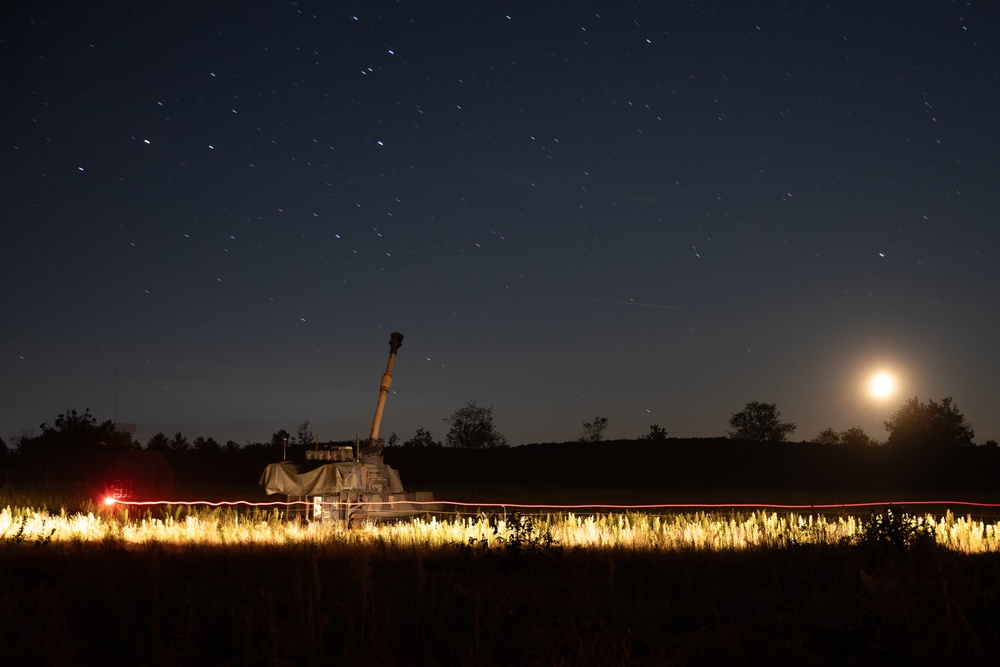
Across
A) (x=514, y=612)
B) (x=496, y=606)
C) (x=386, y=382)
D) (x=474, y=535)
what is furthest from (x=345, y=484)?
(x=496, y=606)

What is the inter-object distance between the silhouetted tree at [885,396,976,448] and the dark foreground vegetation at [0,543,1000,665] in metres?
81.4

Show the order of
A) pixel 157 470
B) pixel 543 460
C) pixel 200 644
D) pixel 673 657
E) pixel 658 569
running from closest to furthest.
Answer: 1. pixel 673 657
2. pixel 200 644
3. pixel 658 569
4. pixel 157 470
5. pixel 543 460

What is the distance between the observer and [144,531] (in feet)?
60.0

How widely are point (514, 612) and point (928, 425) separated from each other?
96075 millimetres

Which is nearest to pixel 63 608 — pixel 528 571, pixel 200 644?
pixel 200 644

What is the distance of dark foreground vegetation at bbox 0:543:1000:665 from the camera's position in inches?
289

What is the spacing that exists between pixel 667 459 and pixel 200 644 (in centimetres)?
8334

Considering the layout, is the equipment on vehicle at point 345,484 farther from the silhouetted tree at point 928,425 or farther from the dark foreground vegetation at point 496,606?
the silhouetted tree at point 928,425

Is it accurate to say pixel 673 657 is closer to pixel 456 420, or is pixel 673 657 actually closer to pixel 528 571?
pixel 528 571

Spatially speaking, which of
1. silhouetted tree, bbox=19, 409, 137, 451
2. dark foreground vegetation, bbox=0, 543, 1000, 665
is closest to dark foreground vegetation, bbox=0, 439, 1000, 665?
dark foreground vegetation, bbox=0, 543, 1000, 665

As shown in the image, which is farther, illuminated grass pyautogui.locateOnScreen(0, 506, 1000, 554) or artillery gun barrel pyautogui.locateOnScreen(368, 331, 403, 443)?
artillery gun barrel pyautogui.locateOnScreen(368, 331, 403, 443)

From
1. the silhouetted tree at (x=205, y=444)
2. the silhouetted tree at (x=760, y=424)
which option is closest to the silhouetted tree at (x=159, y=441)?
the silhouetted tree at (x=205, y=444)

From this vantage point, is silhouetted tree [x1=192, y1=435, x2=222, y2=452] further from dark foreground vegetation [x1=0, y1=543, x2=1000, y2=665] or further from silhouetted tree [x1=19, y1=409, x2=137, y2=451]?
dark foreground vegetation [x1=0, y1=543, x2=1000, y2=665]

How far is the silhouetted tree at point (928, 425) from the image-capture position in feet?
286
